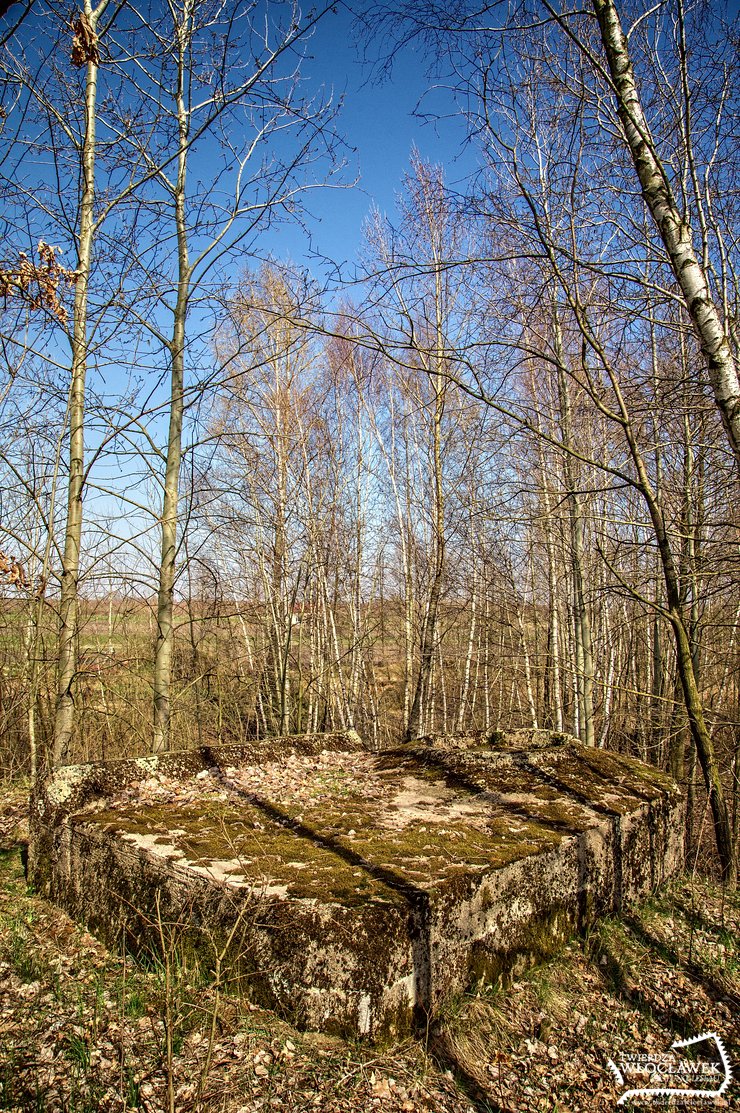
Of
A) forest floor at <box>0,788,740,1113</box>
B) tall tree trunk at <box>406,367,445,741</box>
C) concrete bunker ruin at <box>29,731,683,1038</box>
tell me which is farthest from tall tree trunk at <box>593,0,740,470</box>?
tall tree trunk at <box>406,367,445,741</box>

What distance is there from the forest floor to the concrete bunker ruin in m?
0.10

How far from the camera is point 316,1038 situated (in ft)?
7.32

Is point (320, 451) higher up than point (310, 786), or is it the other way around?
point (320, 451)

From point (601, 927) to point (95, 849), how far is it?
8.74ft

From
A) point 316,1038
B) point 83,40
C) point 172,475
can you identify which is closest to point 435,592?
point 172,475

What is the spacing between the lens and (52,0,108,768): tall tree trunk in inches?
166

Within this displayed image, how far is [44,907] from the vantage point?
10.9ft

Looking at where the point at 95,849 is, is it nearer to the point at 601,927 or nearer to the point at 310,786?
the point at 310,786

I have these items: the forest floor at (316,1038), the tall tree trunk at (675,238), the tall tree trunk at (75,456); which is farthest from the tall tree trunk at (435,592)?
the tall tree trunk at (675,238)

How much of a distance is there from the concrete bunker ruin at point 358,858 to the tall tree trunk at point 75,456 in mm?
646

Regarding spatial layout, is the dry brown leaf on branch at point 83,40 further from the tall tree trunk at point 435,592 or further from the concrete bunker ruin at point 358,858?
the tall tree trunk at point 435,592

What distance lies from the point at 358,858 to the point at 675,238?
3.15m

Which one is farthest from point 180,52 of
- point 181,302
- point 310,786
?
point 310,786

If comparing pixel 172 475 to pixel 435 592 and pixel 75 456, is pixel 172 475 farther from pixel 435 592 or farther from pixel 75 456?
pixel 435 592
